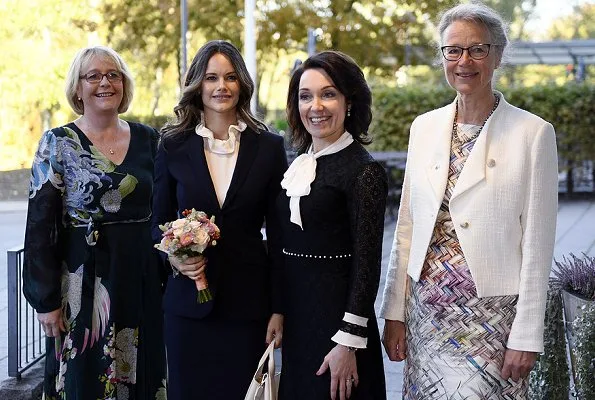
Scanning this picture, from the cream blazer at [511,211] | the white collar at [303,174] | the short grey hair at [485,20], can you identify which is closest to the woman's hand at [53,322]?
the white collar at [303,174]

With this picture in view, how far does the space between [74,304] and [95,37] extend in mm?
20679

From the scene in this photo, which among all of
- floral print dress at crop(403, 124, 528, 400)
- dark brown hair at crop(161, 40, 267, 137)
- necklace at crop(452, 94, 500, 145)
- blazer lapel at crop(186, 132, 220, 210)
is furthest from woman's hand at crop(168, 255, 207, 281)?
necklace at crop(452, 94, 500, 145)

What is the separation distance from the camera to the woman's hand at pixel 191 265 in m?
3.63

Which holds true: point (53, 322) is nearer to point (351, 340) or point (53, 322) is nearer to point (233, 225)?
point (233, 225)

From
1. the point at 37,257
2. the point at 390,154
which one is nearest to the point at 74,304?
the point at 37,257

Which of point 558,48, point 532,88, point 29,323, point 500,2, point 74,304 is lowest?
point 29,323

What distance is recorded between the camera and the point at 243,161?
385 cm

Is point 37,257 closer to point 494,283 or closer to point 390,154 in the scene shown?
point 494,283

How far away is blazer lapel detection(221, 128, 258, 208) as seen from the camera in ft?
12.4

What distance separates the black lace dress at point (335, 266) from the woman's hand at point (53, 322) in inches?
53.3

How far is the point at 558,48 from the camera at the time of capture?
23.3 meters

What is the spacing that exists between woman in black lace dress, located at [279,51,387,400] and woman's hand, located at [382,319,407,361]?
2.0 inches

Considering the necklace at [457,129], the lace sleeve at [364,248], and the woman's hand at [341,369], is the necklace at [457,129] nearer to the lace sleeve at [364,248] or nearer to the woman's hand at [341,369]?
the lace sleeve at [364,248]

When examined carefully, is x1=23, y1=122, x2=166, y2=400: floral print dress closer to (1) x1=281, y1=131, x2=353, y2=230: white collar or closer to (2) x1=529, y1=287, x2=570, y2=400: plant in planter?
(1) x1=281, y1=131, x2=353, y2=230: white collar
